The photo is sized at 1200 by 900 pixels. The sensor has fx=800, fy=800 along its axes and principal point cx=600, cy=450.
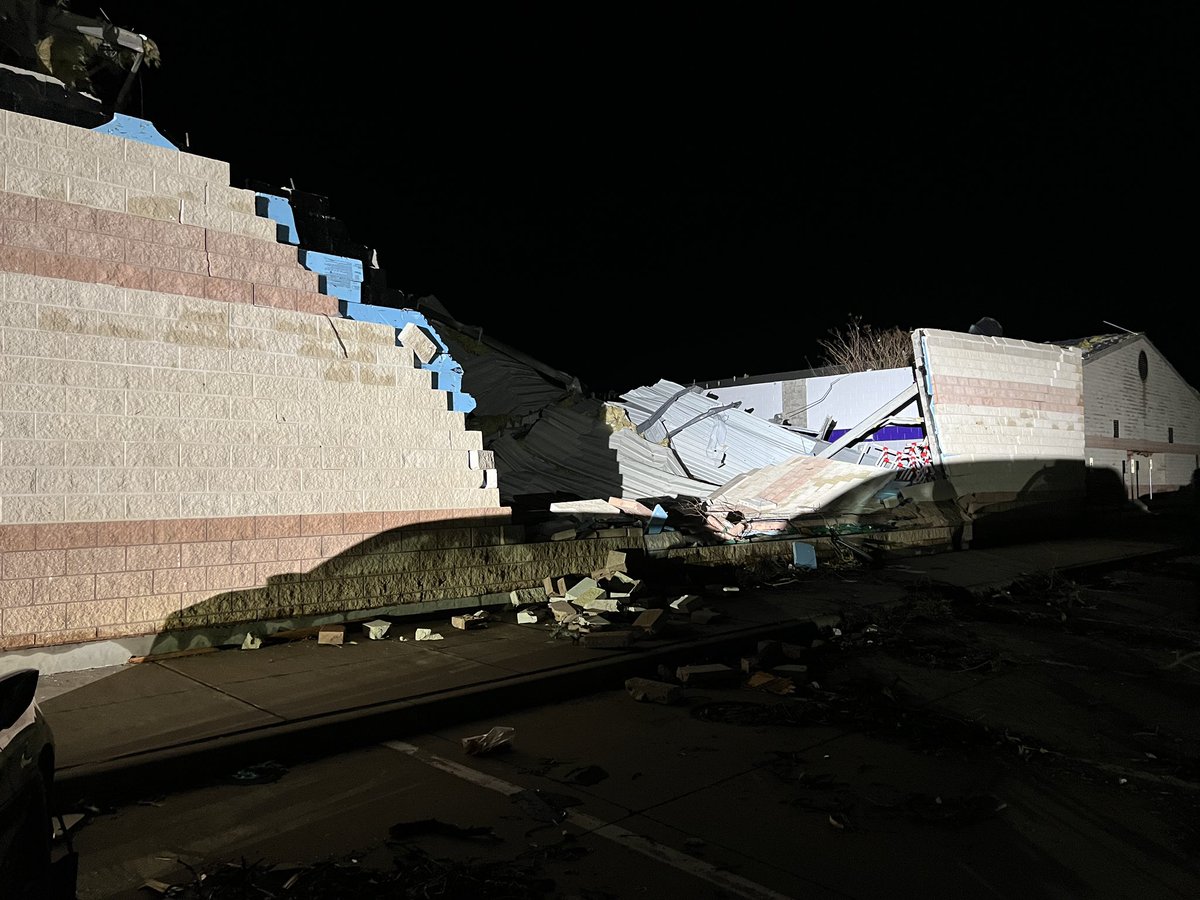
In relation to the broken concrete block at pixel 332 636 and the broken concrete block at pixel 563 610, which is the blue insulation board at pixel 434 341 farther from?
the broken concrete block at pixel 332 636

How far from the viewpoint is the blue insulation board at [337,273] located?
750 centimetres

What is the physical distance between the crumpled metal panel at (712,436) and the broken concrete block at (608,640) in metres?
8.02

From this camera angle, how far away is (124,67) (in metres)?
8.93

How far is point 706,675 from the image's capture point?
6078mm

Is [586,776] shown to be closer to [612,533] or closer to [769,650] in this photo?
[769,650]

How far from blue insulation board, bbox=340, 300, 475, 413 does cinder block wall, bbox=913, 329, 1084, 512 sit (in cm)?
971

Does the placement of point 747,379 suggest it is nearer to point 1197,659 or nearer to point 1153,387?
point 1153,387

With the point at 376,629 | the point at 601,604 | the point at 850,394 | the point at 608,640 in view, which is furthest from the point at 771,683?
the point at 850,394

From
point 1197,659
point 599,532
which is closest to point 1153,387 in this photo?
point 1197,659

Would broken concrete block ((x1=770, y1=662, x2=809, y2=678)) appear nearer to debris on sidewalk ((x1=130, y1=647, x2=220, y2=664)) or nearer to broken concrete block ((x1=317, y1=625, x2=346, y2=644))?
broken concrete block ((x1=317, y1=625, x2=346, y2=644))

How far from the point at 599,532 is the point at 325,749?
5.04m

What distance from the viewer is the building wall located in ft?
75.3

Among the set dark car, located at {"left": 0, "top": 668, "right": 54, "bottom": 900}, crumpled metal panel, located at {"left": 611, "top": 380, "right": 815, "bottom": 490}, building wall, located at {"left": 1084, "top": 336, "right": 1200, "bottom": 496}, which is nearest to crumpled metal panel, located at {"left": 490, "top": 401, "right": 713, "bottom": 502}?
crumpled metal panel, located at {"left": 611, "top": 380, "right": 815, "bottom": 490}

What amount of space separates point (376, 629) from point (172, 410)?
242 cm
